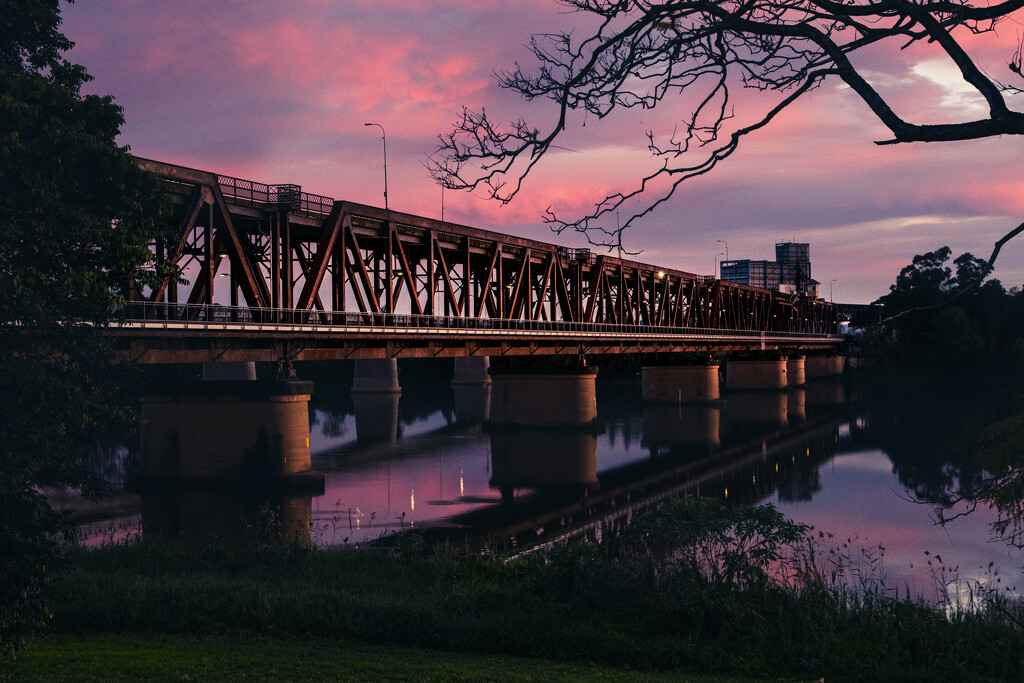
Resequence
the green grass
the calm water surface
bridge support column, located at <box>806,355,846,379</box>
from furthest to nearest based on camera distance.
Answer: bridge support column, located at <box>806,355,846,379</box>, the calm water surface, the green grass

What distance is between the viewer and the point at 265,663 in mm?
12531

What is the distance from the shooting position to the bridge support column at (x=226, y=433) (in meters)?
43.5

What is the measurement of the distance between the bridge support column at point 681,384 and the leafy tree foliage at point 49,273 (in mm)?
93797

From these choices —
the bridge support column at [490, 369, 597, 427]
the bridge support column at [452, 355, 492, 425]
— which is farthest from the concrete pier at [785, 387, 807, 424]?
the bridge support column at [452, 355, 492, 425]

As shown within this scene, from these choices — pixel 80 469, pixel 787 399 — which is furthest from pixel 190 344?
pixel 787 399

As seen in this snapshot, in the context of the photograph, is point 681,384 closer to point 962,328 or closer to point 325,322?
point 962,328

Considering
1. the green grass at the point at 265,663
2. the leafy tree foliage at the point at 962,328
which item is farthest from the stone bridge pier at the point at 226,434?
the leafy tree foliage at the point at 962,328

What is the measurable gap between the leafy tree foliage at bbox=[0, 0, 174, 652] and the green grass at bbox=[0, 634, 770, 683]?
0.83 meters

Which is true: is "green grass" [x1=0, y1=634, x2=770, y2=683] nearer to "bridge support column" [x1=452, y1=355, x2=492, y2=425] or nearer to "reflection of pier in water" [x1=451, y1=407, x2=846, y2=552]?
"reflection of pier in water" [x1=451, y1=407, x2=846, y2=552]

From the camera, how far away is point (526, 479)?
50.2m

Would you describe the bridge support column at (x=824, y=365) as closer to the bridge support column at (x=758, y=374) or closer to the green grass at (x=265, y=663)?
the bridge support column at (x=758, y=374)

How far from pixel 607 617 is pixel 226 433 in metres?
32.7

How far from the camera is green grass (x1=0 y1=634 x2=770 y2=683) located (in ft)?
38.7

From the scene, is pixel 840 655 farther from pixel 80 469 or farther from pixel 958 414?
pixel 958 414
